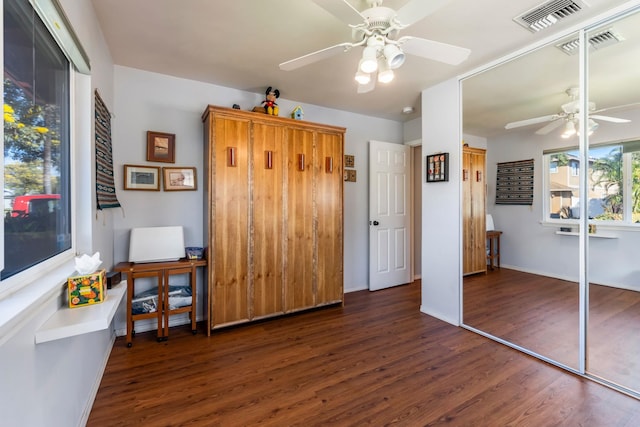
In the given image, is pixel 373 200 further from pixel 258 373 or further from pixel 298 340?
pixel 258 373

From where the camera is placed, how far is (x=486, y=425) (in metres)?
1.60

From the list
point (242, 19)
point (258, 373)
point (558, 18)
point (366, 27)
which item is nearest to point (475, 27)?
point (558, 18)

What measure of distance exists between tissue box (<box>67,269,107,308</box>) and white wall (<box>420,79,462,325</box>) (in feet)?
9.57

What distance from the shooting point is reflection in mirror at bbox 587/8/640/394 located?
6.51 feet

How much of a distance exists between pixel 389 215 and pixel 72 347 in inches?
143

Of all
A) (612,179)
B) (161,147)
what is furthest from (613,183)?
(161,147)

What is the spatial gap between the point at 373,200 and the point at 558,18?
2.56m

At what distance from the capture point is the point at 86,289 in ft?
4.60

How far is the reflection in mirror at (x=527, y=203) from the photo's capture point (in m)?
2.23

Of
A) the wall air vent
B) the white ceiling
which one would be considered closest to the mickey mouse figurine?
the white ceiling

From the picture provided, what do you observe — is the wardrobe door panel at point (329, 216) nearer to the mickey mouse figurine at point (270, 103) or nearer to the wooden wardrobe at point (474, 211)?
the mickey mouse figurine at point (270, 103)

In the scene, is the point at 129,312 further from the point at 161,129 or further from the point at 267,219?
the point at 161,129

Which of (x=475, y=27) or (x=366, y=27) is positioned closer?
(x=366, y=27)

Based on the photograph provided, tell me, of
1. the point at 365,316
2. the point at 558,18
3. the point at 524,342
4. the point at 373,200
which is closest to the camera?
the point at 558,18
